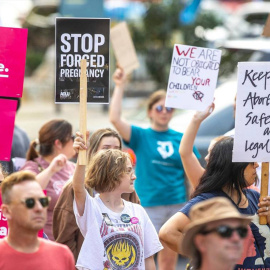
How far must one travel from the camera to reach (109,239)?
4.85 metres

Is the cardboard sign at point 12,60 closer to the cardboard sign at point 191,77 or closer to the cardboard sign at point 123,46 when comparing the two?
the cardboard sign at point 191,77

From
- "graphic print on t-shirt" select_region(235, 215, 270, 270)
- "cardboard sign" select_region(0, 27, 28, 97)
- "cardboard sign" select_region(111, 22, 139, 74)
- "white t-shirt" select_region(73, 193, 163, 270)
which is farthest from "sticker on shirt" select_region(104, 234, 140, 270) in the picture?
"cardboard sign" select_region(111, 22, 139, 74)

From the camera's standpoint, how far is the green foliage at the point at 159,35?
18.7m

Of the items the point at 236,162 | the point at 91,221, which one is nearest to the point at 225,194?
the point at 236,162

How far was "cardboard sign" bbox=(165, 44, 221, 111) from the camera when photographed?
21.0 feet

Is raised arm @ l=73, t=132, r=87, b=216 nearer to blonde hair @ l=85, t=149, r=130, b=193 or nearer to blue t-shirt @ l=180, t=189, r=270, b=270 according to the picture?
blonde hair @ l=85, t=149, r=130, b=193

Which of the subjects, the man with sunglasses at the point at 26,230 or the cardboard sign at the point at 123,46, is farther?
the cardboard sign at the point at 123,46

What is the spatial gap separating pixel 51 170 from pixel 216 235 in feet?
9.50

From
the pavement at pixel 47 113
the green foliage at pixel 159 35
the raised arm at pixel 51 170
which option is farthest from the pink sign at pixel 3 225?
the green foliage at pixel 159 35

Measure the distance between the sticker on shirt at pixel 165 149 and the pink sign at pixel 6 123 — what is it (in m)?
2.55

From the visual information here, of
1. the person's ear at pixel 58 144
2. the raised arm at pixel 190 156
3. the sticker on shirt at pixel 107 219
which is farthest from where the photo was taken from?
the person's ear at pixel 58 144

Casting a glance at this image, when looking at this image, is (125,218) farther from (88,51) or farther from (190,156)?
(88,51)

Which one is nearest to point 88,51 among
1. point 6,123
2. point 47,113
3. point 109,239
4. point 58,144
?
point 6,123

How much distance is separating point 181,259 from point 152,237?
4.06m
